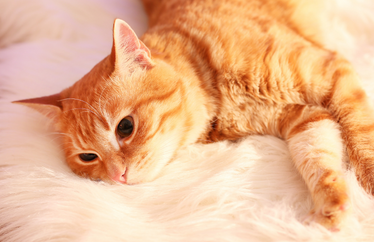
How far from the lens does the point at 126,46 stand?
102 centimetres

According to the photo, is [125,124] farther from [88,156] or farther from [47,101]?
[47,101]

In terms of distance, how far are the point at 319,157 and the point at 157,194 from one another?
1.78ft

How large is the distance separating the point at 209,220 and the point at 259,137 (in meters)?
0.42

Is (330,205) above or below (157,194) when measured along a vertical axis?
above

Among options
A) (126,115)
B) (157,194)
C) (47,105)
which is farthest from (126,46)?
(157,194)

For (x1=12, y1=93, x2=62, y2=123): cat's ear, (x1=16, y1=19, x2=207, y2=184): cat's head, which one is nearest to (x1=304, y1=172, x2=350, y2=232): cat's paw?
(x1=16, y1=19, x2=207, y2=184): cat's head

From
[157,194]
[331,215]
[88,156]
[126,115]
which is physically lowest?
[88,156]

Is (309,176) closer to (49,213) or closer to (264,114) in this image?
(264,114)

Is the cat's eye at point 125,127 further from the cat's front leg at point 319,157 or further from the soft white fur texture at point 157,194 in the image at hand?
the cat's front leg at point 319,157

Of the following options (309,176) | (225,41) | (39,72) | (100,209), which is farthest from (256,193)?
(39,72)

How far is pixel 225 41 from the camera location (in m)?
1.15

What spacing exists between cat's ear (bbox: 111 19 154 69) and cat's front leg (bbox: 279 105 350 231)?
575 mm

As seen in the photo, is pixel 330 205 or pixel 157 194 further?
Result: pixel 157 194

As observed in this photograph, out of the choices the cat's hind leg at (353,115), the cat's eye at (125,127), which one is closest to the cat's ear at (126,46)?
the cat's eye at (125,127)
